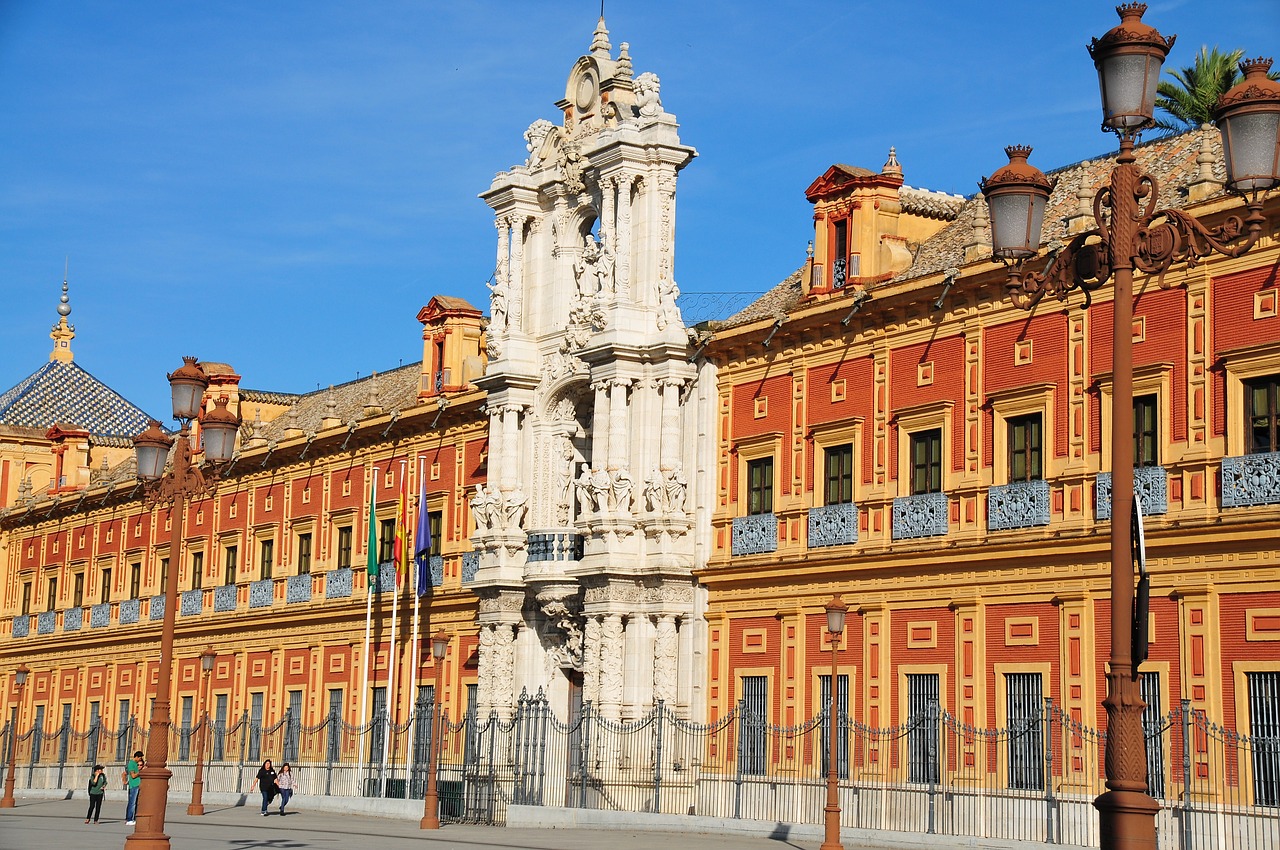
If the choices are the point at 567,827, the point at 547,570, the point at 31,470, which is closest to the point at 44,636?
the point at 31,470

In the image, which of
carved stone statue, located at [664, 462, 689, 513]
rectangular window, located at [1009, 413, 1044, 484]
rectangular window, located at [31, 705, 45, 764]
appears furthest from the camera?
rectangular window, located at [31, 705, 45, 764]

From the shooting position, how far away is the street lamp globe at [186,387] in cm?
2073

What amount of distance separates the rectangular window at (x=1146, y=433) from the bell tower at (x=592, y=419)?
31.6 ft

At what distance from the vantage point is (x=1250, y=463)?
77.6ft

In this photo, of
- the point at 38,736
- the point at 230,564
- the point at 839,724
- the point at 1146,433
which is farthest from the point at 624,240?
the point at 38,736

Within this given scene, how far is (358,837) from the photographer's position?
89.5 feet

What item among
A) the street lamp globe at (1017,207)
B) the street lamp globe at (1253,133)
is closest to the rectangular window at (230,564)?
the street lamp globe at (1017,207)

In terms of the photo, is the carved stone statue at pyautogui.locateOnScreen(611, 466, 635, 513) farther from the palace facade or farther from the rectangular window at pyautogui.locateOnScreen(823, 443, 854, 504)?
the rectangular window at pyautogui.locateOnScreen(823, 443, 854, 504)

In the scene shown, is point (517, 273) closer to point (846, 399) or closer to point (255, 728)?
point (846, 399)

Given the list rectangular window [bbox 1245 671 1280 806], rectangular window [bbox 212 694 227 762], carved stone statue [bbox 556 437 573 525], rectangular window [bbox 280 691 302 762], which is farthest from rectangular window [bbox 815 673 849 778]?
Answer: rectangular window [bbox 212 694 227 762]

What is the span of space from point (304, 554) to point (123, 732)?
6.42 metres

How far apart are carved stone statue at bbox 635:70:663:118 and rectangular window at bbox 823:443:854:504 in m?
7.76

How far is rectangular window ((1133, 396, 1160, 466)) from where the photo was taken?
82.8 ft

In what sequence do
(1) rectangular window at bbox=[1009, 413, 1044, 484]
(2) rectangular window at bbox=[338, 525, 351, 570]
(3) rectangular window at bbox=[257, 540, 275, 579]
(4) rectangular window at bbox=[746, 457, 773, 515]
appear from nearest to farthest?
(1) rectangular window at bbox=[1009, 413, 1044, 484]
(4) rectangular window at bbox=[746, 457, 773, 515]
(2) rectangular window at bbox=[338, 525, 351, 570]
(3) rectangular window at bbox=[257, 540, 275, 579]
